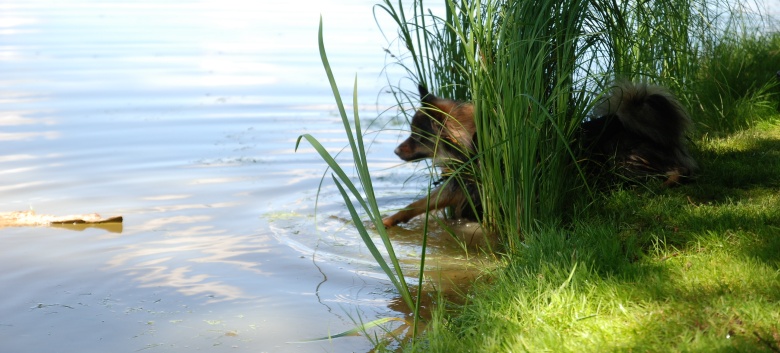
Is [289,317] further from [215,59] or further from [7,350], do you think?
[215,59]

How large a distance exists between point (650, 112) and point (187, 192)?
3389 millimetres

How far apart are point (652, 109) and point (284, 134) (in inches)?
164

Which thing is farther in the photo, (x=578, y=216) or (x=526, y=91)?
(x=578, y=216)

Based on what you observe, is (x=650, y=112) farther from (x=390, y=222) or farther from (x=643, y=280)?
(x=643, y=280)

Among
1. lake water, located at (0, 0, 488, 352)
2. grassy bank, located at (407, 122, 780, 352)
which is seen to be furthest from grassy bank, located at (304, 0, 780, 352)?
lake water, located at (0, 0, 488, 352)

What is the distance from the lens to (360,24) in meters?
14.8

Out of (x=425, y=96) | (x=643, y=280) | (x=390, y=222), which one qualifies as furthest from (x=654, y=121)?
(x=643, y=280)

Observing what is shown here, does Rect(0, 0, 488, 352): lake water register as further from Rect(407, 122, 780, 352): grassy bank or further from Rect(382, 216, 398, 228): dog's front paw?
Rect(407, 122, 780, 352): grassy bank

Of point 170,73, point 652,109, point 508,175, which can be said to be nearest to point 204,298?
point 508,175

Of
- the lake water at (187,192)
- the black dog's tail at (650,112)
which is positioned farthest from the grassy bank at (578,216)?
the lake water at (187,192)

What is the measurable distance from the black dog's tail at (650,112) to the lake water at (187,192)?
1322mm

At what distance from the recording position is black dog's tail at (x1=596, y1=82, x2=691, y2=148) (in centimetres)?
533

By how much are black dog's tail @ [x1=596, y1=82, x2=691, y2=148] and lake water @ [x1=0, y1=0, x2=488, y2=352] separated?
4.34ft

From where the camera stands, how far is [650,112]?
17.5 ft
